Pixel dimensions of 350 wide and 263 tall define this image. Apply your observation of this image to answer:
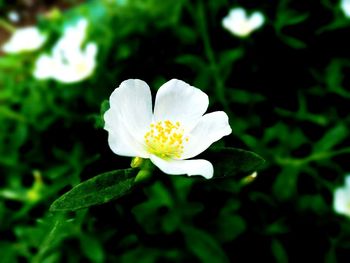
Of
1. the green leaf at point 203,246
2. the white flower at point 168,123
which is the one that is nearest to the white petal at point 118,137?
the white flower at point 168,123

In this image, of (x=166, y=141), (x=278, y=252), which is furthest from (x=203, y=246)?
(x=166, y=141)

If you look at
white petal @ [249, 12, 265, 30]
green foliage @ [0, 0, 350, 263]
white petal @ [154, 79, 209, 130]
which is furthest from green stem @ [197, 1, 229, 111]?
white petal @ [154, 79, 209, 130]

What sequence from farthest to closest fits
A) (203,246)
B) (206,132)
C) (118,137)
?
(203,246)
(206,132)
(118,137)

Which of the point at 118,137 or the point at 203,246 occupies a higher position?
the point at 118,137

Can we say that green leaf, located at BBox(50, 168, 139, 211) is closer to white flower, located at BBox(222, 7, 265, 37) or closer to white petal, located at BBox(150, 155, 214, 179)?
white petal, located at BBox(150, 155, 214, 179)

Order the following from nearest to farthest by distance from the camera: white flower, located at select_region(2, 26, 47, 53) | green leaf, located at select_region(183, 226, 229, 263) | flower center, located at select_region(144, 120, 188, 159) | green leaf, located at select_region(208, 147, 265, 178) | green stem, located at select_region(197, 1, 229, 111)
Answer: green leaf, located at select_region(208, 147, 265, 178) < flower center, located at select_region(144, 120, 188, 159) < green leaf, located at select_region(183, 226, 229, 263) < green stem, located at select_region(197, 1, 229, 111) < white flower, located at select_region(2, 26, 47, 53)

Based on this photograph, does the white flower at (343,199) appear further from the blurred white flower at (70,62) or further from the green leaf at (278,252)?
the blurred white flower at (70,62)

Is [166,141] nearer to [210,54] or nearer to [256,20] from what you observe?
[210,54]
